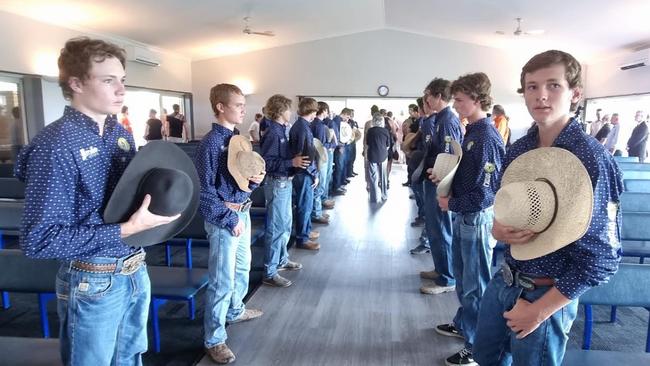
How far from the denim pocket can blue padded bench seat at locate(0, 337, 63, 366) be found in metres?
0.70

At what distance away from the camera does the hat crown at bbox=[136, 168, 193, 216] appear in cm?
136

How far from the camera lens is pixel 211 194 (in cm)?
232

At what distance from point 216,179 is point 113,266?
102 cm

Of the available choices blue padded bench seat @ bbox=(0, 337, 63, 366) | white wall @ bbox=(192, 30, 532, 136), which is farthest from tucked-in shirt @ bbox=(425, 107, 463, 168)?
white wall @ bbox=(192, 30, 532, 136)

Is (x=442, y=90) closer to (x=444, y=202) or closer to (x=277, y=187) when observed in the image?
(x=444, y=202)

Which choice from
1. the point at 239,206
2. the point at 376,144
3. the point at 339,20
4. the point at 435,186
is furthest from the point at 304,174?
the point at 339,20

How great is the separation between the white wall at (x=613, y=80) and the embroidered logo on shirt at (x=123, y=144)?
9.82 meters

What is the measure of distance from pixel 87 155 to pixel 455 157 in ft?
6.08

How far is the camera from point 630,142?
28.2 ft

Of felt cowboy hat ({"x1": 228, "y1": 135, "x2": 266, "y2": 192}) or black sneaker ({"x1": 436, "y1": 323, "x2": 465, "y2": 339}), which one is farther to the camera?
black sneaker ({"x1": 436, "y1": 323, "x2": 465, "y2": 339})

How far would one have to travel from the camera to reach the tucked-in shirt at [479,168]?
2.22 meters

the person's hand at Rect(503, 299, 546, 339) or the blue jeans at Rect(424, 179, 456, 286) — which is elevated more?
the person's hand at Rect(503, 299, 546, 339)

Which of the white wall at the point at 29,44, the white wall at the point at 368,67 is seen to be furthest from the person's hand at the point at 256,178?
the white wall at the point at 368,67

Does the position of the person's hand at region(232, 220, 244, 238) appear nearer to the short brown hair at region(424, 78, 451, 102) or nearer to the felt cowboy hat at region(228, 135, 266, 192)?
the felt cowboy hat at region(228, 135, 266, 192)
